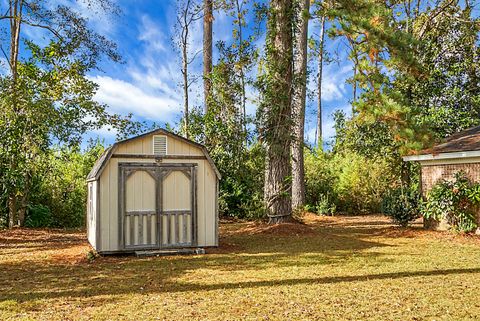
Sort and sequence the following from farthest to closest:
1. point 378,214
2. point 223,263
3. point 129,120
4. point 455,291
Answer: point 378,214, point 129,120, point 223,263, point 455,291

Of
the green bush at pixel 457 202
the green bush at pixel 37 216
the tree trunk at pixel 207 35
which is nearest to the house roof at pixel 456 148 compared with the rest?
the green bush at pixel 457 202

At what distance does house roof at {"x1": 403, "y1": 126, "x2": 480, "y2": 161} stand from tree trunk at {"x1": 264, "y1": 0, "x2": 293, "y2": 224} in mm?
3670

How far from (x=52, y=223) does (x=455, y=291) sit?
39.9 ft

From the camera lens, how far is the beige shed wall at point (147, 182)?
8.16 meters

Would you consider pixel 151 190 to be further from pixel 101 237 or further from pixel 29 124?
pixel 29 124

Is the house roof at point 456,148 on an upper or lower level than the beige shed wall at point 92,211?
upper

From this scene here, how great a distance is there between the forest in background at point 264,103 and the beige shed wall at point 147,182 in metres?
3.42

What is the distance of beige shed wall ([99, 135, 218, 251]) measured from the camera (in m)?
8.16

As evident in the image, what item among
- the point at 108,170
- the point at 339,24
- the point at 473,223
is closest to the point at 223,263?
the point at 108,170

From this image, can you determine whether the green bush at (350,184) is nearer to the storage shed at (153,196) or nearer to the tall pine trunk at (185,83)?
the tall pine trunk at (185,83)

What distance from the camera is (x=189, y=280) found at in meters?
6.27

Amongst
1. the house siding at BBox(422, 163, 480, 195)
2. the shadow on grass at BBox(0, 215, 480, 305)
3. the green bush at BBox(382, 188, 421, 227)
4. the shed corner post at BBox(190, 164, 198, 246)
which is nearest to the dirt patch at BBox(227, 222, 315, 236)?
the shadow on grass at BBox(0, 215, 480, 305)

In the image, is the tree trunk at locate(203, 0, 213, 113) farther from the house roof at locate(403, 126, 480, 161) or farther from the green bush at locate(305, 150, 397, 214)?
the house roof at locate(403, 126, 480, 161)

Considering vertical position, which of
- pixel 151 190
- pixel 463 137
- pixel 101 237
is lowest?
pixel 101 237
